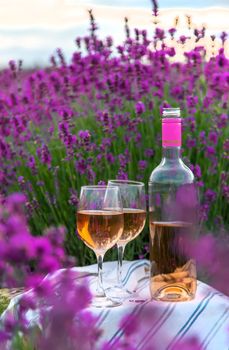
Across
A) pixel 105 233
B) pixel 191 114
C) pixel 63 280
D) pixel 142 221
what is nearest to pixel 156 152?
pixel 191 114

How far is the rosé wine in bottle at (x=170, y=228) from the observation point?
2.43 metres

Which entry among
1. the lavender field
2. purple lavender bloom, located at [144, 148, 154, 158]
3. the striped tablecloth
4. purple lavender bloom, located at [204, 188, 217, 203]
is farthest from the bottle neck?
purple lavender bloom, located at [144, 148, 154, 158]

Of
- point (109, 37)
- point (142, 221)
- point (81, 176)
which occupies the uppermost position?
point (109, 37)

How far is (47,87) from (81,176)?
1216mm

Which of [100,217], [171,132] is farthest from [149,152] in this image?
[100,217]

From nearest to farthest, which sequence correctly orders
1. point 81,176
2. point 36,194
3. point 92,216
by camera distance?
point 92,216, point 81,176, point 36,194

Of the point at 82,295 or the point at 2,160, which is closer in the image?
the point at 82,295

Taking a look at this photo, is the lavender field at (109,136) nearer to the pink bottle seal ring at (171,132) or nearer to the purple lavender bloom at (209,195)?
the purple lavender bloom at (209,195)

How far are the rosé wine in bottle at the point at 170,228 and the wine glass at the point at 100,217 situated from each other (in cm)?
16

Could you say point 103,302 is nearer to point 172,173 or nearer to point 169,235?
point 169,235

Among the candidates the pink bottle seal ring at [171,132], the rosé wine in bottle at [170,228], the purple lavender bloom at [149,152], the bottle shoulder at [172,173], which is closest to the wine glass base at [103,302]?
the rosé wine in bottle at [170,228]

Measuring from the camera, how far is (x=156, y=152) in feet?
15.0

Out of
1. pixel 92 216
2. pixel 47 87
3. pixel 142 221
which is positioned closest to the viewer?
pixel 92 216

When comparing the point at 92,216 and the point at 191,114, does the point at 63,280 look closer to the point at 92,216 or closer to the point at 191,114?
the point at 92,216
